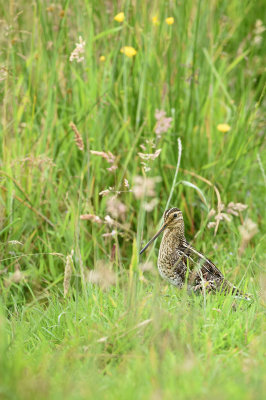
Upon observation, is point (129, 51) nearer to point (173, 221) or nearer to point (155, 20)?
point (155, 20)

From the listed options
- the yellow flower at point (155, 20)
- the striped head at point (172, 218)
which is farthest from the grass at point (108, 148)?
the striped head at point (172, 218)

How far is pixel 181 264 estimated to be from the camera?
4.11 meters

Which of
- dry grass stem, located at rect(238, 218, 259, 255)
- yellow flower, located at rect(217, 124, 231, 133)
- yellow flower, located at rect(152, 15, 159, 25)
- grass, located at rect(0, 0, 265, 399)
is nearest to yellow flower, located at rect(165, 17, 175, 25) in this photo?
yellow flower, located at rect(152, 15, 159, 25)

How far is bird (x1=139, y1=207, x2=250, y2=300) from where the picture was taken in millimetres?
3916

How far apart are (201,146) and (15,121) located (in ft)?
5.08

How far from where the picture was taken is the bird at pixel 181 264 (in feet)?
12.8

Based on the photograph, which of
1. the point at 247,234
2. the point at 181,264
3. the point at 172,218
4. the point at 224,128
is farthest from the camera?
the point at 224,128

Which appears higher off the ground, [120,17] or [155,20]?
[120,17]

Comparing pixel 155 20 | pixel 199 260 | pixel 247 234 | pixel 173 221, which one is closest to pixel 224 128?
pixel 155 20

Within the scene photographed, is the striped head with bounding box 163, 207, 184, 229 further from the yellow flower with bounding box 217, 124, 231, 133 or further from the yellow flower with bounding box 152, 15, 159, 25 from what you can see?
the yellow flower with bounding box 152, 15, 159, 25

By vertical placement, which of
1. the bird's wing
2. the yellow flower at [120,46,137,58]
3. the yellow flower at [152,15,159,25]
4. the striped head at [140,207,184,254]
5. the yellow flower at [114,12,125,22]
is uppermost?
the yellow flower at [114,12,125,22]

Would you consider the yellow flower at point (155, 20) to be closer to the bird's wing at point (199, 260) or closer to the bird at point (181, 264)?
the bird at point (181, 264)

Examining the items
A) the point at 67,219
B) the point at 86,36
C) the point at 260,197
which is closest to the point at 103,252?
the point at 67,219

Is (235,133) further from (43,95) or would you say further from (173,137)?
(43,95)
